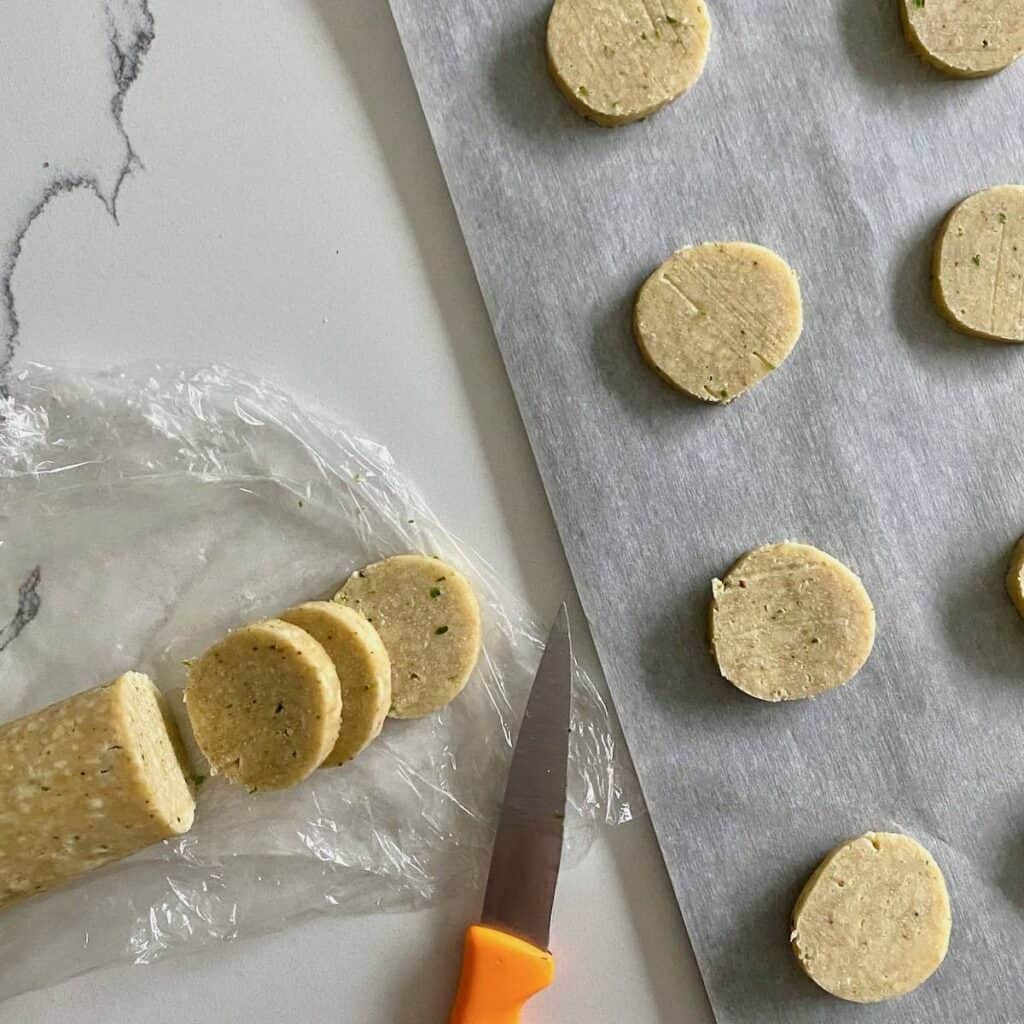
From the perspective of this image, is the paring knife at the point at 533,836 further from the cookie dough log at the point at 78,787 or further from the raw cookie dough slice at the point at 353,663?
the cookie dough log at the point at 78,787

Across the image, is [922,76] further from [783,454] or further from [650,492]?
[650,492]

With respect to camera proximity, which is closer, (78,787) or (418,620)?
(78,787)

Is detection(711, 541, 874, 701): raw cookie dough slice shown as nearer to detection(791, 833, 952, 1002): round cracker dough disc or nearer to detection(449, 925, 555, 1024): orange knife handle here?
detection(791, 833, 952, 1002): round cracker dough disc

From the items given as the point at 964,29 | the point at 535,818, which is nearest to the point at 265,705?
the point at 535,818

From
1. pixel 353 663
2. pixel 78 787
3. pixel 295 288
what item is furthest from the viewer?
pixel 295 288

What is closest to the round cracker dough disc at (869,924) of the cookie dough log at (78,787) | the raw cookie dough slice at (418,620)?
the raw cookie dough slice at (418,620)

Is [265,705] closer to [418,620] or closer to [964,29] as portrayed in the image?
[418,620]

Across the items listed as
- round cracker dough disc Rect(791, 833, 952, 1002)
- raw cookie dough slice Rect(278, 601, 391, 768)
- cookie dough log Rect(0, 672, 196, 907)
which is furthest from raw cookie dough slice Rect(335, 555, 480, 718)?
round cracker dough disc Rect(791, 833, 952, 1002)
